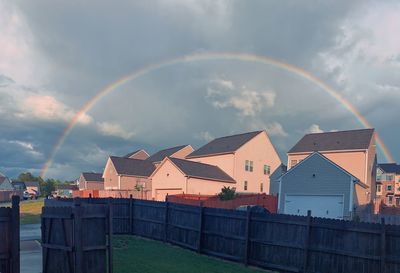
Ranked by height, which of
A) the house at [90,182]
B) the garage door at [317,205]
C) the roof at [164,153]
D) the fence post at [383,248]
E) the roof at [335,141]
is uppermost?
the roof at [335,141]

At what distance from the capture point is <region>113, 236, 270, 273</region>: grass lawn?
42.5ft

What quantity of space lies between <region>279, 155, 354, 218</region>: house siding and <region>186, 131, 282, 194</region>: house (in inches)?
699

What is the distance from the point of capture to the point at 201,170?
48.6 meters

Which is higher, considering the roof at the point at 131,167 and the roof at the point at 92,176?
the roof at the point at 131,167

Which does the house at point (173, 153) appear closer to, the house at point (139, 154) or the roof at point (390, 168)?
the house at point (139, 154)

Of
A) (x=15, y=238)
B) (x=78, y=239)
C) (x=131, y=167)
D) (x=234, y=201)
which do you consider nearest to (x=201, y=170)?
(x=234, y=201)

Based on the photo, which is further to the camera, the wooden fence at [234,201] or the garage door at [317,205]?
the garage door at [317,205]

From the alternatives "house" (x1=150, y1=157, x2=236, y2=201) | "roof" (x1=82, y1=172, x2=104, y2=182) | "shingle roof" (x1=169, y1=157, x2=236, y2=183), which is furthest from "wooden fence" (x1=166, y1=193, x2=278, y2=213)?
"roof" (x1=82, y1=172, x2=104, y2=182)

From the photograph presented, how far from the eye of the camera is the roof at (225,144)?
2109 inches

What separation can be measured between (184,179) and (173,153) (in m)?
25.7

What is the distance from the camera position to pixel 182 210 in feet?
60.1

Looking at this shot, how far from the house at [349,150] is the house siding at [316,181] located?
399 inches

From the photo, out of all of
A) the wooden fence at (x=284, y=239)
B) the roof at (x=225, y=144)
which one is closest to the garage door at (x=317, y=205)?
the wooden fence at (x=284, y=239)

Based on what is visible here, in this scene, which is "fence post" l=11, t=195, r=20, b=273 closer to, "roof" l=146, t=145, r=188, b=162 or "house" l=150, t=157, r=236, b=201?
"house" l=150, t=157, r=236, b=201
